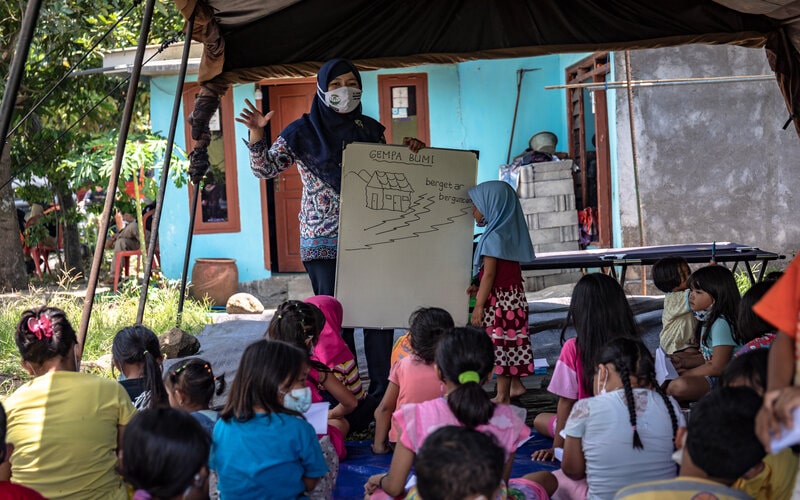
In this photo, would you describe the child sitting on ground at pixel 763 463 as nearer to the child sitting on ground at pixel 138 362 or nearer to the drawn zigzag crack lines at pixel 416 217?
the child sitting on ground at pixel 138 362

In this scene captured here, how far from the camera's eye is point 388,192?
509cm

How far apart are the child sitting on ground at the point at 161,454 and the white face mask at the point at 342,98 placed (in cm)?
283

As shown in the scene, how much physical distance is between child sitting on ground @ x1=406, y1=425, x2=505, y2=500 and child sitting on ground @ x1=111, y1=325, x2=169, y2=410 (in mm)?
1648

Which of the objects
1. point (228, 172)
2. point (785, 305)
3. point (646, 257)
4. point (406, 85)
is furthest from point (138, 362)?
point (406, 85)

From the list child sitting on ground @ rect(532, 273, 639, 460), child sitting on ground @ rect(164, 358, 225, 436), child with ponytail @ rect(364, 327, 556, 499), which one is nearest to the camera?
child with ponytail @ rect(364, 327, 556, 499)

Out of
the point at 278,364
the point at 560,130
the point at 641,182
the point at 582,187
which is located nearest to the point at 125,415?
the point at 278,364

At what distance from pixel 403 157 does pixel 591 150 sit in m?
5.86

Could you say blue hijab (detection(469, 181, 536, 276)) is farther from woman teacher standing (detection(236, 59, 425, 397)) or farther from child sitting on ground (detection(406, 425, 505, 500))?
child sitting on ground (detection(406, 425, 505, 500))

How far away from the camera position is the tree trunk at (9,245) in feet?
37.4

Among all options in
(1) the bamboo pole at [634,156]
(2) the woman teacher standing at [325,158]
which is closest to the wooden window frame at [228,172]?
(1) the bamboo pole at [634,156]

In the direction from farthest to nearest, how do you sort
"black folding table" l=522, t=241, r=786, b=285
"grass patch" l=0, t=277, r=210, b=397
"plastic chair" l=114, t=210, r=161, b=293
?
"plastic chair" l=114, t=210, r=161, b=293
"grass patch" l=0, t=277, r=210, b=397
"black folding table" l=522, t=241, r=786, b=285

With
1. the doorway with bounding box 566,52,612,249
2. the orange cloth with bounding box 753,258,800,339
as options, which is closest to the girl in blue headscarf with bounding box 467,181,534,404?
the orange cloth with bounding box 753,258,800,339

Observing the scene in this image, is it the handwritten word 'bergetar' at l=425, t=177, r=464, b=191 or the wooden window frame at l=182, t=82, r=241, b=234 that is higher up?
the wooden window frame at l=182, t=82, r=241, b=234

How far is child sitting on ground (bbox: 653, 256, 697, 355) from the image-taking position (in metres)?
4.90
